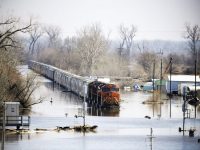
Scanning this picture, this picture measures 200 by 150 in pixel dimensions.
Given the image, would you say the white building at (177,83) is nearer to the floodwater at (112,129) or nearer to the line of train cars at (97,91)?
the line of train cars at (97,91)

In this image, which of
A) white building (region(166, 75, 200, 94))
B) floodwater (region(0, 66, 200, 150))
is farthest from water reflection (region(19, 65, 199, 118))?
white building (region(166, 75, 200, 94))

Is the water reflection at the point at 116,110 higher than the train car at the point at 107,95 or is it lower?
lower

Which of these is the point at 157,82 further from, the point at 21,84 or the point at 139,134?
the point at 139,134

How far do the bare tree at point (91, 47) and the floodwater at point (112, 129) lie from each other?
19.1 m

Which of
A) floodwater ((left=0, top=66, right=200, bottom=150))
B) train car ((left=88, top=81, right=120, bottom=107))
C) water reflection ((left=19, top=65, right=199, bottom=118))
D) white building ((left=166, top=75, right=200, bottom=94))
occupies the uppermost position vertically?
white building ((left=166, top=75, right=200, bottom=94))

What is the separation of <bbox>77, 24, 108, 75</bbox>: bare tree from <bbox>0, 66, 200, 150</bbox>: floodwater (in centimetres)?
1908

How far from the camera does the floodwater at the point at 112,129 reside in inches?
523

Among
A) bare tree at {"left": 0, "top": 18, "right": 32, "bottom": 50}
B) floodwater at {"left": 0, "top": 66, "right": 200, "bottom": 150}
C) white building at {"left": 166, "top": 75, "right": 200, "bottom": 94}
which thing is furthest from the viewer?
white building at {"left": 166, "top": 75, "right": 200, "bottom": 94}

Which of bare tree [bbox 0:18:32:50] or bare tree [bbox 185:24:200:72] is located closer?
bare tree [bbox 0:18:32:50]

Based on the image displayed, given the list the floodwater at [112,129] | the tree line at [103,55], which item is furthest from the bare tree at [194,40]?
the floodwater at [112,129]

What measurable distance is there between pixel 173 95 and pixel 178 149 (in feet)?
54.6

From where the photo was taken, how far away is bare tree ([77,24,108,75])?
43.7m

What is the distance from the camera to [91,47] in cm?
4441

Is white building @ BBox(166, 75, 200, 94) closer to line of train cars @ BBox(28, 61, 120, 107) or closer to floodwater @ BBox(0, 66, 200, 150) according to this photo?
line of train cars @ BBox(28, 61, 120, 107)
